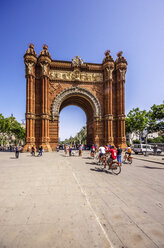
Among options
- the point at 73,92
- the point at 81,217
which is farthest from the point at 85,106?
the point at 81,217

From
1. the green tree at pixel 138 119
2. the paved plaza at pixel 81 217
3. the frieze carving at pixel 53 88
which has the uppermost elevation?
the frieze carving at pixel 53 88

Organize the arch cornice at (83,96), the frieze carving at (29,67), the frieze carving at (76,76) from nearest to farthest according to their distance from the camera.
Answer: the frieze carving at (29,67)
the arch cornice at (83,96)
the frieze carving at (76,76)

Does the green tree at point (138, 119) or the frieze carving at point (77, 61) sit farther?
the green tree at point (138, 119)

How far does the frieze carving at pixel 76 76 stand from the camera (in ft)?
Result: 89.9

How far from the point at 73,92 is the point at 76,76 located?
12.0 ft

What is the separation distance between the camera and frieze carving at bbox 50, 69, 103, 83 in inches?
1078

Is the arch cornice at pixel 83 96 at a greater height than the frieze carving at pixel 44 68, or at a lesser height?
lesser

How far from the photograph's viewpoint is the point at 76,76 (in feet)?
90.8

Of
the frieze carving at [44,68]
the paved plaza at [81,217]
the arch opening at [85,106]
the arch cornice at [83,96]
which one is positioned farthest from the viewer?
the arch opening at [85,106]

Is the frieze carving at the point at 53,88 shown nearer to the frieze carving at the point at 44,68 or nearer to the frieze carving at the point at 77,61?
the frieze carving at the point at 44,68

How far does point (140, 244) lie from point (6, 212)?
3.44 metres

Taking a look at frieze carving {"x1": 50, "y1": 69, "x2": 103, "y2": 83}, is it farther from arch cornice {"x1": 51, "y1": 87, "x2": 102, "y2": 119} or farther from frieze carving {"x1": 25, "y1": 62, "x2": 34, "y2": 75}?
frieze carving {"x1": 25, "y1": 62, "x2": 34, "y2": 75}

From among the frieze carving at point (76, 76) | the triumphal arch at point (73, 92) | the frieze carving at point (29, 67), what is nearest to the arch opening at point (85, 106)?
the triumphal arch at point (73, 92)

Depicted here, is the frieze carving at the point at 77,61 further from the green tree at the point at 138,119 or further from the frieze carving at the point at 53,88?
the green tree at the point at 138,119
